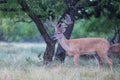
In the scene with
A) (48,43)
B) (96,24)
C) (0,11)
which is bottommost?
(96,24)

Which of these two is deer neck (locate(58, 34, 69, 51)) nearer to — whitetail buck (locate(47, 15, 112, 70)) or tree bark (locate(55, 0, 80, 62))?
whitetail buck (locate(47, 15, 112, 70))

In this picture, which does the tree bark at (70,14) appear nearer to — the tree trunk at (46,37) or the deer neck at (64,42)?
the tree trunk at (46,37)

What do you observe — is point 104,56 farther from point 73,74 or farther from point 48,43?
point 73,74

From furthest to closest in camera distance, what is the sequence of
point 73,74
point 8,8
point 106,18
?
point 106,18
point 8,8
point 73,74

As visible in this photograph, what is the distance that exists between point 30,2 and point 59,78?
5.82 meters

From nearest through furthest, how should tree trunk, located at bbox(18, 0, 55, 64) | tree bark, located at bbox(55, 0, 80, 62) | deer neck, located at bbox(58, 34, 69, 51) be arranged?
deer neck, located at bbox(58, 34, 69, 51)
tree trunk, located at bbox(18, 0, 55, 64)
tree bark, located at bbox(55, 0, 80, 62)

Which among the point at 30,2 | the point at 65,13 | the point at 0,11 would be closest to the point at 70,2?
the point at 65,13

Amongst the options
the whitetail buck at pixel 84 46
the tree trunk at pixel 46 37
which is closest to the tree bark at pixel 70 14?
the tree trunk at pixel 46 37

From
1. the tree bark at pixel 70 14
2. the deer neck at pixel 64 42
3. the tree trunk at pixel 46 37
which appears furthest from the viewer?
the tree bark at pixel 70 14

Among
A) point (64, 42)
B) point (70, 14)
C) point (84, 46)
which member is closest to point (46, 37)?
point (70, 14)

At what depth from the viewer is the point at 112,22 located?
58.5ft

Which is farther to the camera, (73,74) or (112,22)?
(112,22)

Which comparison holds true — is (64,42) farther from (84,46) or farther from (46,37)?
(46,37)

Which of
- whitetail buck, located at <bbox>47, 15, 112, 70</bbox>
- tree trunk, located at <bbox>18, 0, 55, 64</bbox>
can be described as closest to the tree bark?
tree trunk, located at <bbox>18, 0, 55, 64</bbox>
